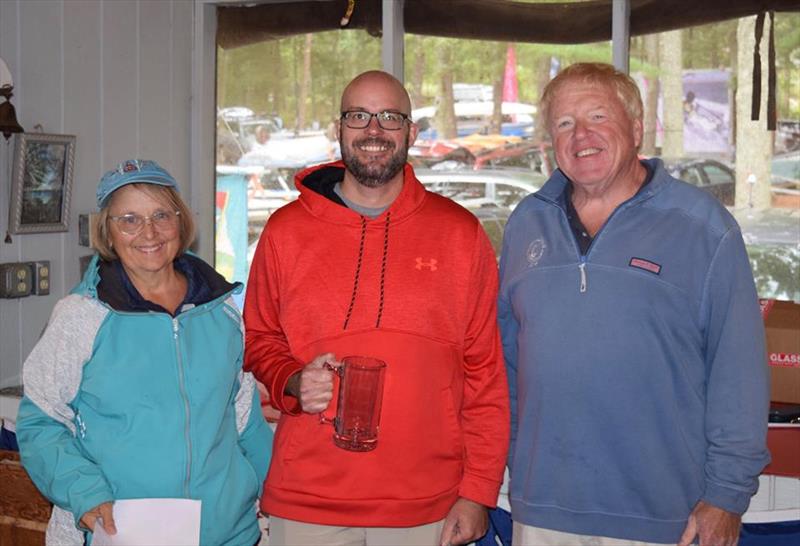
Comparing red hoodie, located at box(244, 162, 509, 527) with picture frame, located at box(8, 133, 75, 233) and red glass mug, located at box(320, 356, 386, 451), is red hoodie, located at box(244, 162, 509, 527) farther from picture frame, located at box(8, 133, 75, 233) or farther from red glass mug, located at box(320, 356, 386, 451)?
picture frame, located at box(8, 133, 75, 233)

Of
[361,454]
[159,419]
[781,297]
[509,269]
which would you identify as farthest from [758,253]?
[159,419]

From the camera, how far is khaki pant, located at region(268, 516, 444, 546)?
2.19 meters

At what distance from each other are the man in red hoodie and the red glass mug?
43 millimetres

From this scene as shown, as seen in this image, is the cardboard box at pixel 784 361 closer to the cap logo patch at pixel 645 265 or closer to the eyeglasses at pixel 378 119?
the cap logo patch at pixel 645 265

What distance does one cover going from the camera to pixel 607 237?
2119mm

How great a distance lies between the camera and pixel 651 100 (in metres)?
4.22

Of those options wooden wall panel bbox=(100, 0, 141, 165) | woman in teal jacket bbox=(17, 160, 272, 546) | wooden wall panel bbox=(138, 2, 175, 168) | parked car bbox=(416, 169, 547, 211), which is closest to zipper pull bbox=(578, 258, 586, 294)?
woman in teal jacket bbox=(17, 160, 272, 546)

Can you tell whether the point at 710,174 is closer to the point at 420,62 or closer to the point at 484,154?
the point at 484,154

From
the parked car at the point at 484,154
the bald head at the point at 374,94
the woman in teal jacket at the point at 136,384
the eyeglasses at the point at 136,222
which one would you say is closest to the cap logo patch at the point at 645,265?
the bald head at the point at 374,94

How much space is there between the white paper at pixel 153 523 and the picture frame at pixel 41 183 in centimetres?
194

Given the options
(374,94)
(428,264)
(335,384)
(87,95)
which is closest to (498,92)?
(87,95)

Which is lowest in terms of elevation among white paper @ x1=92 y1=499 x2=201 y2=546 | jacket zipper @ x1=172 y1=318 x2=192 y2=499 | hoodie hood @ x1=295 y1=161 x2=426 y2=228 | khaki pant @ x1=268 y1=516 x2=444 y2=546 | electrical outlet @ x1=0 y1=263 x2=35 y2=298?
khaki pant @ x1=268 y1=516 x2=444 y2=546

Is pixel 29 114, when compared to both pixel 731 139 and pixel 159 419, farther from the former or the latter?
pixel 731 139

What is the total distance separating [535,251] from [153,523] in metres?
1.00
